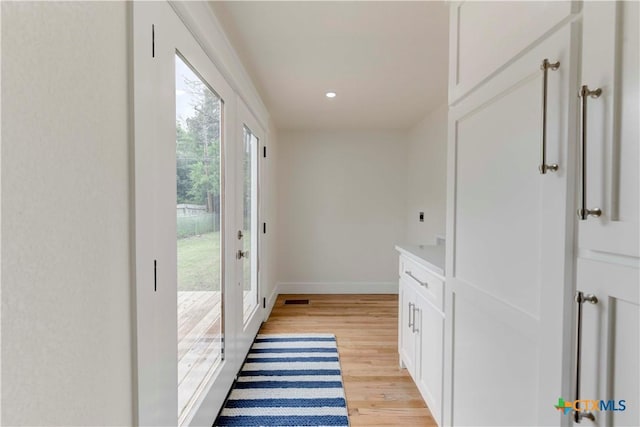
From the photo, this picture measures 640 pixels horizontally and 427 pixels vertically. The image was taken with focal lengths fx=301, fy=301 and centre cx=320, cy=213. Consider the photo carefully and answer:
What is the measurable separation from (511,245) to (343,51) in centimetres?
163

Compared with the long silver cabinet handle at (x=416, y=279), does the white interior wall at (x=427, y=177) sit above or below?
above

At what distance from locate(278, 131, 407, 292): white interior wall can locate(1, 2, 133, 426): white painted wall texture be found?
11.0ft

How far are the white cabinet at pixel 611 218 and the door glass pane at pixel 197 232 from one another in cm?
135

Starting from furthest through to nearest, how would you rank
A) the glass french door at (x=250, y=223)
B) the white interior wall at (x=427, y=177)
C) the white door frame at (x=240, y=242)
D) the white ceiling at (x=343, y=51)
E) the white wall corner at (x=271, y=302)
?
1. the white wall corner at (x=271, y=302)
2. the white interior wall at (x=427, y=177)
3. the glass french door at (x=250, y=223)
4. the white door frame at (x=240, y=242)
5. the white ceiling at (x=343, y=51)

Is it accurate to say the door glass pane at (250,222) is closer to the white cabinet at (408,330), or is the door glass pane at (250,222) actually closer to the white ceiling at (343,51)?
the white ceiling at (343,51)

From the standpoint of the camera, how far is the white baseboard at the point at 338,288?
Result: 14.0 feet

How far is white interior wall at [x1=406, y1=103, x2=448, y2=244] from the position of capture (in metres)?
3.13

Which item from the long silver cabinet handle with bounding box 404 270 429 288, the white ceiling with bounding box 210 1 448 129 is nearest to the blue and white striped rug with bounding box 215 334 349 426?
the long silver cabinet handle with bounding box 404 270 429 288

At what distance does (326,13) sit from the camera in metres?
1.59

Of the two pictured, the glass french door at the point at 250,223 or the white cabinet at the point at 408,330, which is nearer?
the white cabinet at the point at 408,330

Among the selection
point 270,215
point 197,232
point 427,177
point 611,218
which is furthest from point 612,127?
point 270,215

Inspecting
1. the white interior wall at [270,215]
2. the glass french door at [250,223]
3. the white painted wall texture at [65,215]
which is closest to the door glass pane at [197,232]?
the white painted wall texture at [65,215]

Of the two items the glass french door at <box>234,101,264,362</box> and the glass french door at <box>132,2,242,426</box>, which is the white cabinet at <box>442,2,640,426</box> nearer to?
the glass french door at <box>132,2,242,426</box>

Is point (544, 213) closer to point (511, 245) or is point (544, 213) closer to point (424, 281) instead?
point (511, 245)
